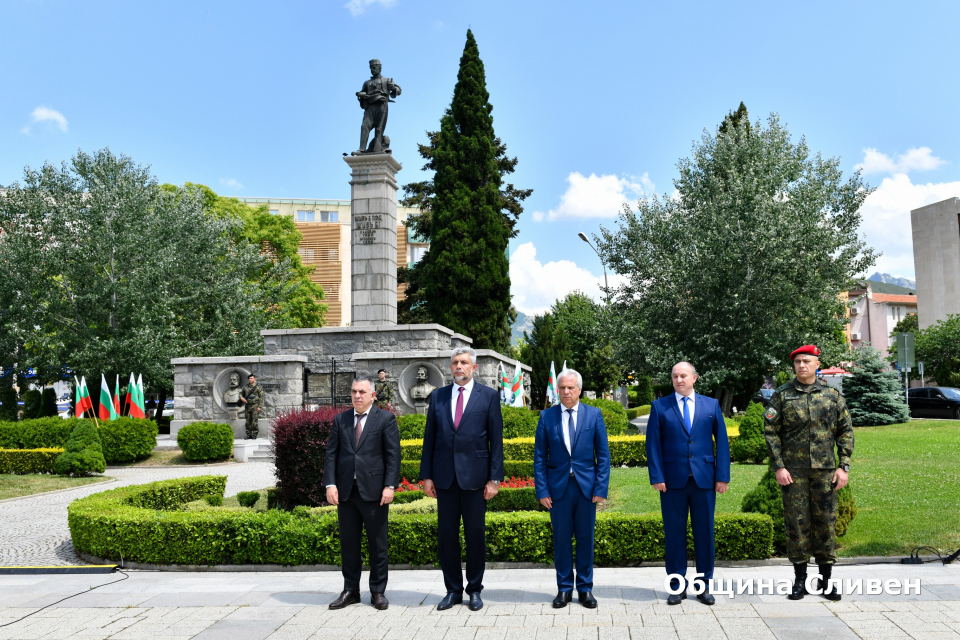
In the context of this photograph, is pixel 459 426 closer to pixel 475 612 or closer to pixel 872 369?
pixel 475 612

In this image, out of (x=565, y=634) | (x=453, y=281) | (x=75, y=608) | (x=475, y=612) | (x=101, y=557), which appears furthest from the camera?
(x=453, y=281)

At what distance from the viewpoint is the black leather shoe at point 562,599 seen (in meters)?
5.57

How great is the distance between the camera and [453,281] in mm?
31156

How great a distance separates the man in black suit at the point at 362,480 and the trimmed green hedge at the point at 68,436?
13684 mm

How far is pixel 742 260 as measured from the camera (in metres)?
23.8

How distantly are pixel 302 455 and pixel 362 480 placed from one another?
4.07 metres

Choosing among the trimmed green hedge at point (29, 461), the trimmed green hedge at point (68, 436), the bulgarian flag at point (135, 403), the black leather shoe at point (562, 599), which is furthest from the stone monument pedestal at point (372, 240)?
the black leather shoe at point (562, 599)

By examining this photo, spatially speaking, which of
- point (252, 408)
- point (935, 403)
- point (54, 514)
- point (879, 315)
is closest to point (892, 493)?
point (54, 514)

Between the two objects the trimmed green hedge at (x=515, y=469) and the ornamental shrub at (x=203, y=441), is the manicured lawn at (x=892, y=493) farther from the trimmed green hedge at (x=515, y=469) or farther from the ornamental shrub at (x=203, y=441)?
the ornamental shrub at (x=203, y=441)

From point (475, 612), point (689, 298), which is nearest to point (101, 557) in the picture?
point (475, 612)

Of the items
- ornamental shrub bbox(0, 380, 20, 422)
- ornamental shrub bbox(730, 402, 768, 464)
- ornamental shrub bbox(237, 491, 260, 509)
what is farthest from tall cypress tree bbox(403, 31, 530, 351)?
ornamental shrub bbox(237, 491, 260, 509)

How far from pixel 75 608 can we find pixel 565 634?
4.18 meters

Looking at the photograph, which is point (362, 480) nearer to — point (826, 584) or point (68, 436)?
point (826, 584)

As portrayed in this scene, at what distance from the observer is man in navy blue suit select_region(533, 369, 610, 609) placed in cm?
566
